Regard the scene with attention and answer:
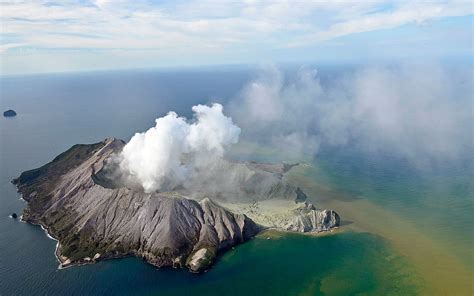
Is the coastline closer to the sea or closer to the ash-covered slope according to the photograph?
the sea

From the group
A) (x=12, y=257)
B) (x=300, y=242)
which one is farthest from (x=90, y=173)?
(x=300, y=242)

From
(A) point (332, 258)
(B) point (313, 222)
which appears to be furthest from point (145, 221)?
(A) point (332, 258)

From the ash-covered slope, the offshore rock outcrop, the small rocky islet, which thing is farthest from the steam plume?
the offshore rock outcrop

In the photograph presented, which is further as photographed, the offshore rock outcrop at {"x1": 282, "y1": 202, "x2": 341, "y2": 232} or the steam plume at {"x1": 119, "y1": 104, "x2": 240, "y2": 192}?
the steam plume at {"x1": 119, "y1": 104, "x2": 240, "y2": 192}

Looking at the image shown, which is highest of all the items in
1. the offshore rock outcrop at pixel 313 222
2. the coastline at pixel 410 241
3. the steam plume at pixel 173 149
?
the steam plume at pixel 173 149

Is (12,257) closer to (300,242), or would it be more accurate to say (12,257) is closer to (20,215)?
(20,215)

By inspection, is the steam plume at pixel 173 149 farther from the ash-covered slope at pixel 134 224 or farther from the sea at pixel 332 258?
the sea at pixel 332 258

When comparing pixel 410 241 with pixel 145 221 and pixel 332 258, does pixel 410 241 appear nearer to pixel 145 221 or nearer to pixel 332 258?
pixel 332 258

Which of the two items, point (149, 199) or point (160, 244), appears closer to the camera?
point (160, 244)

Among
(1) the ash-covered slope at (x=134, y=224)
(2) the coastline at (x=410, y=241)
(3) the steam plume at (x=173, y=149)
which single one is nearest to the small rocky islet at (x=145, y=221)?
(1) the ash-covered slope at (x=134, y=224)
